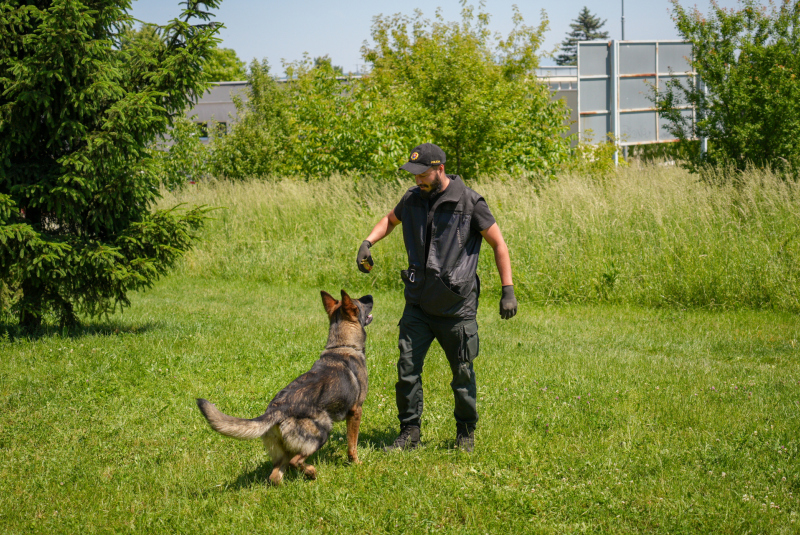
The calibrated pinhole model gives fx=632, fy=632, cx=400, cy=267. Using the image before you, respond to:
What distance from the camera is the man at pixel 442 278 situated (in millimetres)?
4676

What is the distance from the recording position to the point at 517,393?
6.18 m

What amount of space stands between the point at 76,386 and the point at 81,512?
2.59m

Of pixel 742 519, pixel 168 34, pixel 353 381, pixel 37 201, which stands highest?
pixel 168 34

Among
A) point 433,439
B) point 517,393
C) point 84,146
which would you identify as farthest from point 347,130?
point 433,439

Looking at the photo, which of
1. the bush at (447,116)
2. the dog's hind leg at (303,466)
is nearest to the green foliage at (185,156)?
the bush at (447,116)

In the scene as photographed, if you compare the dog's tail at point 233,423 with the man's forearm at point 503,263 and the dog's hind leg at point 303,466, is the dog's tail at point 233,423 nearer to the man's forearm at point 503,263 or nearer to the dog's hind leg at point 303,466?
the dog's hind leg at point 303,466

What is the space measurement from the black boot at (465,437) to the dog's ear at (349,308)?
47.3 inches

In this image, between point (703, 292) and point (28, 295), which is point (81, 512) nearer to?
point (28, 295)

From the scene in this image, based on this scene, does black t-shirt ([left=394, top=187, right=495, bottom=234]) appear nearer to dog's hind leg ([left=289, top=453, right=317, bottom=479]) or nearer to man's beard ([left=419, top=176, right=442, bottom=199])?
man's beard ([left=419, top=176, right=442, bottom=199])

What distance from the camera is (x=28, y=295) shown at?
8047 millimetres

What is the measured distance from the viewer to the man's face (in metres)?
4.64

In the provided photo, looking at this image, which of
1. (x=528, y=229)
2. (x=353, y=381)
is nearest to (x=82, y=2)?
(x=353, y=381)

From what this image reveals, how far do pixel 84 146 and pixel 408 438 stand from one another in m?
5.60

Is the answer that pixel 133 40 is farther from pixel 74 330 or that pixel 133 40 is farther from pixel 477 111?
pixel 477 111
